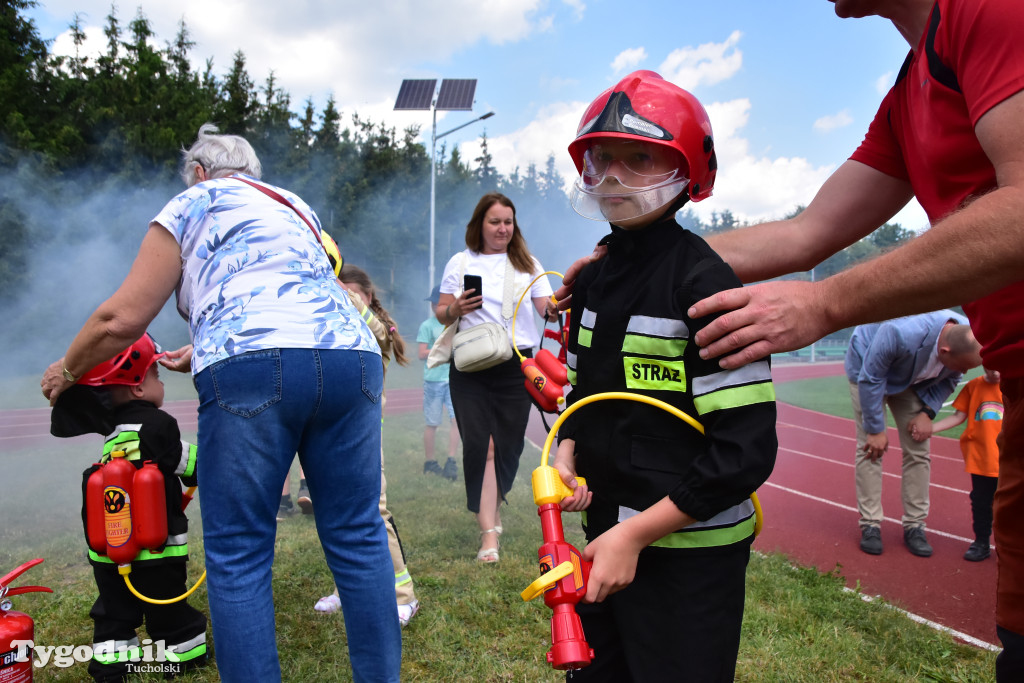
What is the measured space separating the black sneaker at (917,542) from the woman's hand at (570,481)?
457cm

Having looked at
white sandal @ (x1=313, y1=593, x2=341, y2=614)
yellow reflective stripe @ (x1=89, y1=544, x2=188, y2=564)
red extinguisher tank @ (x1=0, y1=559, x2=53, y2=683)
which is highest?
yellow reflective stripe @ (x1=89, y1=544, x2=188, y2=564)

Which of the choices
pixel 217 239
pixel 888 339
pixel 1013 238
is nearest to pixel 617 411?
pixel 1013 238

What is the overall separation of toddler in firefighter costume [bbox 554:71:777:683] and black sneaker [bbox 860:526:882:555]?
426cm

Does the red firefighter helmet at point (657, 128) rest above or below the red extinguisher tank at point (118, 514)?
above

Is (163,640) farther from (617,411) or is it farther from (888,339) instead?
(888,339)

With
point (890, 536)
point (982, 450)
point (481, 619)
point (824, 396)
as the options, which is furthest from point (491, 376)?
point (824, 396)

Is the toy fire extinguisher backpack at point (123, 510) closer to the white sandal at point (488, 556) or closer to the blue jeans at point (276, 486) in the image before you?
the blue jeans at point (276, 486)

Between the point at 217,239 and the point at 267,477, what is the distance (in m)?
0.79

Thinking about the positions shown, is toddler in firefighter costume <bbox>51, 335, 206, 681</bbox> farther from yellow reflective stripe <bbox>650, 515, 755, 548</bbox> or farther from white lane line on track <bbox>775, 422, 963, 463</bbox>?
white lane line on track <bbox>775, 422, 963, 463</bbox>

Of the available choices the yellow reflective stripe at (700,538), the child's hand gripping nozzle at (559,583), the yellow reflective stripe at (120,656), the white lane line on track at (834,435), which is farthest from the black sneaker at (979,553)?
the yellow reflective stripe at (120,656)

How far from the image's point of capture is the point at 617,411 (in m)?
1.58

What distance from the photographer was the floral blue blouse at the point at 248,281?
2039 millimetres

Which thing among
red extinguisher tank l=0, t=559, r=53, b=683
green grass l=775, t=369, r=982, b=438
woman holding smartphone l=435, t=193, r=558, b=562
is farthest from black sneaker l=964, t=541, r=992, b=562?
green grass l=775, t=369, r=982, b=438

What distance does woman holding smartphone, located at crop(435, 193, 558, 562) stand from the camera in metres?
4.40
